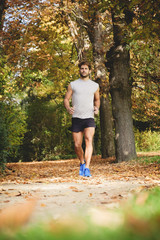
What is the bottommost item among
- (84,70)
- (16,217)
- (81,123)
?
(16,217)

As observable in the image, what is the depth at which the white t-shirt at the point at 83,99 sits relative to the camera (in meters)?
6.71

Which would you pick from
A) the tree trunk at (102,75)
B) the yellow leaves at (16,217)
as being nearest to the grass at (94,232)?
the yellow leaves at (16,217)

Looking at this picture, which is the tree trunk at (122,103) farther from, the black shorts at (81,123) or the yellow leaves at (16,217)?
the yellow leaves at (16,217)

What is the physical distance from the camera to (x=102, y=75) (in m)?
12.9

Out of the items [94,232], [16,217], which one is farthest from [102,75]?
[94,232]

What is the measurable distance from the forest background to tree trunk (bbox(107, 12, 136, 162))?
0.03m

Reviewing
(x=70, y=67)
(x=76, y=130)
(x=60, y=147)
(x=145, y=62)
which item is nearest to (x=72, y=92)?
(x=76, y=130)

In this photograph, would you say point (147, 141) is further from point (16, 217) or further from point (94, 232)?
point (94, 232)

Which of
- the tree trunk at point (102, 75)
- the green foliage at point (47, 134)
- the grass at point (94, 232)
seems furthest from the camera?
the green foliage at point (47, 134)

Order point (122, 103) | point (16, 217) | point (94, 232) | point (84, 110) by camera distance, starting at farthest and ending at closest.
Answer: point (122, 103)
point (84, 110)
point (16, 217)
point (94, 232)

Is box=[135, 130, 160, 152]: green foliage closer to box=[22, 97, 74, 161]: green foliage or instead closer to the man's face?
box=[22, 97, 74, 161]: green foliage

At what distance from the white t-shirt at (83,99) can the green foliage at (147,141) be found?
17972 mm

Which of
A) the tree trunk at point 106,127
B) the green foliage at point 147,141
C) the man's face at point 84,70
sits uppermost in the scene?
the man's face at point 84,70

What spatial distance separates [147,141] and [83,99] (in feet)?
61.1
